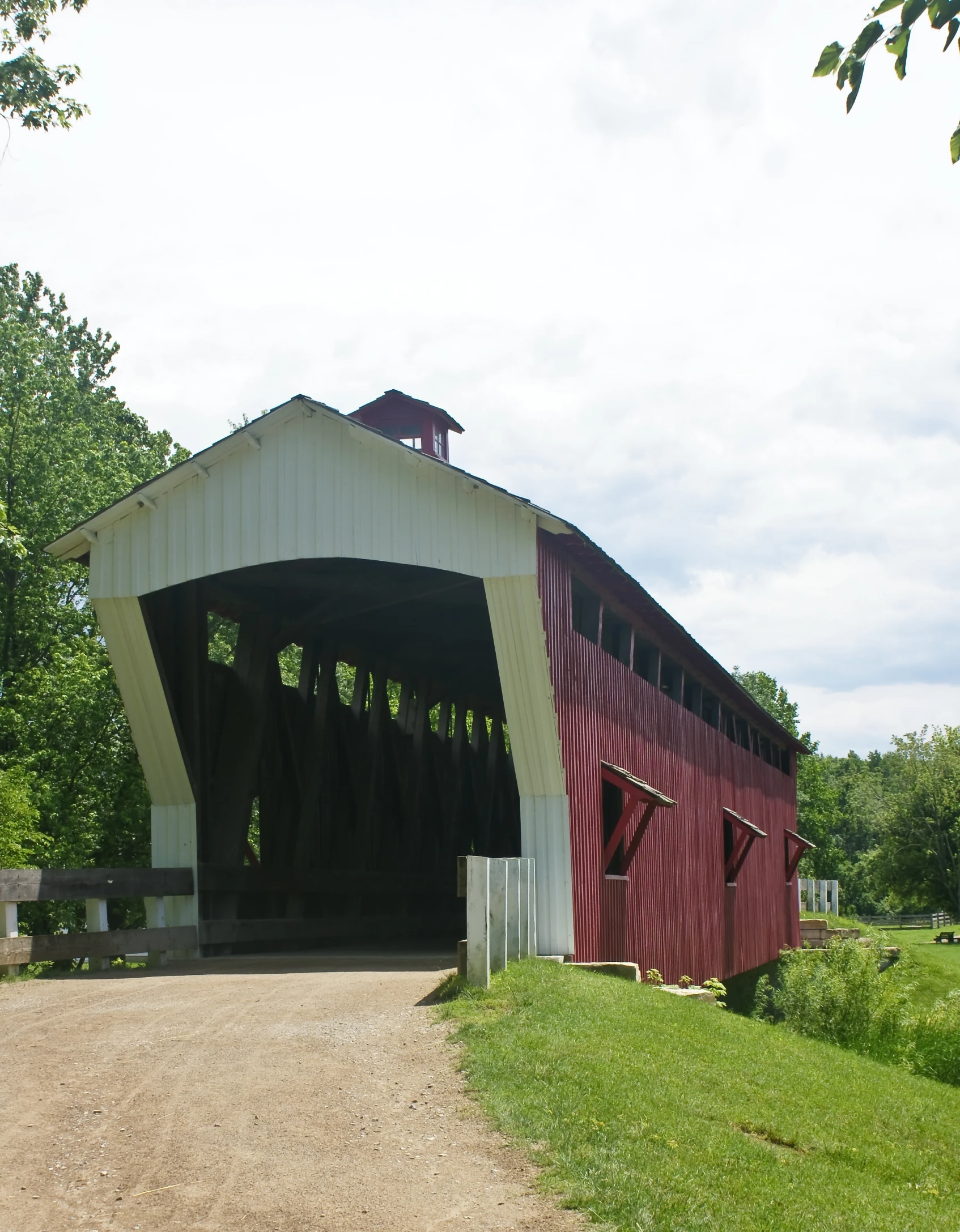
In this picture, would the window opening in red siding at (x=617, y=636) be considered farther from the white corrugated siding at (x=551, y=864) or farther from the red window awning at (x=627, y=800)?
the white corrugated siding at (x=551, y=864)

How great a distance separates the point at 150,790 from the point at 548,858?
5.14 m

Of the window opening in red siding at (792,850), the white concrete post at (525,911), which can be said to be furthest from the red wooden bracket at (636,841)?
the window opening in red siding at (792,850)

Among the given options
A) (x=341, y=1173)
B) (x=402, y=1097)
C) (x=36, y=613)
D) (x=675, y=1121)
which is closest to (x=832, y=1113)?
(x=675, y=1121)

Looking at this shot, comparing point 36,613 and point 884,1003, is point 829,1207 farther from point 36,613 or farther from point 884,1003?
point 36,613

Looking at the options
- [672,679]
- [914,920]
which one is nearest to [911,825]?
[914,920]

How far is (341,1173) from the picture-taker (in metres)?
5.66

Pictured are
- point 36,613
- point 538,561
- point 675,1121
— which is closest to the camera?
point 675,1121

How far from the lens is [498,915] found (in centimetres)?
1043

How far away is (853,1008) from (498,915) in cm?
603

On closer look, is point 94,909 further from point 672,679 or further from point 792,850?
point 792,850

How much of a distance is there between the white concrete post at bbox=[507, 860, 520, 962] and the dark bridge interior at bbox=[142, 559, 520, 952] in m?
5.15

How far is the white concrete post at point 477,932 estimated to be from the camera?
952cm

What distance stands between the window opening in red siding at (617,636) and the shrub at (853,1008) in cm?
467

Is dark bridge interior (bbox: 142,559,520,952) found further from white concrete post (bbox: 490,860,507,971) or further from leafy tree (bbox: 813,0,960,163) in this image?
leafy tree (bbox: 813,0,960,163)
